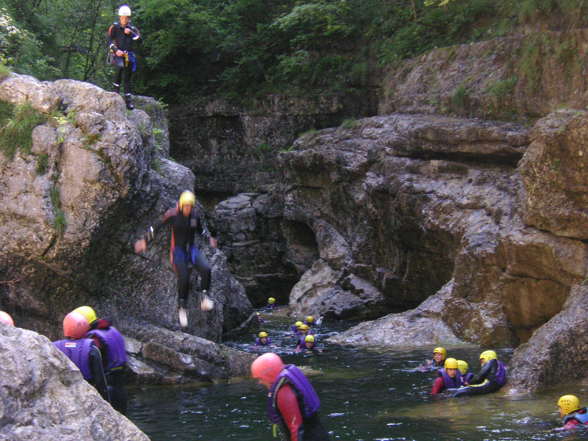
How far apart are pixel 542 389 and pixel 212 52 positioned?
2566cm

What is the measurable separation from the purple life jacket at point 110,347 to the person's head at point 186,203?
280cm

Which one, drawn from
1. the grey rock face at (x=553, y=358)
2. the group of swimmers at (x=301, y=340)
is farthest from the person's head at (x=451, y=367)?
the group of swimmers at (x=301, y=340)

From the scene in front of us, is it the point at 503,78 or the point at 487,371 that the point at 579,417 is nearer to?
the point at 487,371

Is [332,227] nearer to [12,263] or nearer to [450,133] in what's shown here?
[450,133]

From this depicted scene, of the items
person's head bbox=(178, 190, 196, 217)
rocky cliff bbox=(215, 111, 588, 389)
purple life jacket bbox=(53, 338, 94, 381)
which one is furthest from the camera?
rocky cliff bbox=(215, 111, 588, 389)

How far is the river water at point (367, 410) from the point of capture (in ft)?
37.2

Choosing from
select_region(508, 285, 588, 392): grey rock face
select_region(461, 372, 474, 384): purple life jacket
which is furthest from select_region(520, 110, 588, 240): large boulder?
select_region(461, 372, 474, 384): purple life jacket

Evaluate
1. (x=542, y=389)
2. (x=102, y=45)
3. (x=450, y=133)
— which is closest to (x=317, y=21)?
(x=102, y=45)

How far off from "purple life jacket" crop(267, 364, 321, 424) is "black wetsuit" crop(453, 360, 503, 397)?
7.56 meters

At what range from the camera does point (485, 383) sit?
45.5ft

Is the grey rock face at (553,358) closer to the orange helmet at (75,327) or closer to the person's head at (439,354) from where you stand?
the person's head at (439,354)

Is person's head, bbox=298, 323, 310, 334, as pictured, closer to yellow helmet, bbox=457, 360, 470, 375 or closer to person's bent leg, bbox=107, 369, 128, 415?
yellow helmet, bbox=457, 360, 470, 375

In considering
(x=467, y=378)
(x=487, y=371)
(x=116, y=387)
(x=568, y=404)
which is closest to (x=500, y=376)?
(x=487, y=371)

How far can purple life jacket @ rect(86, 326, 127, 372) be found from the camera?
8.76m
